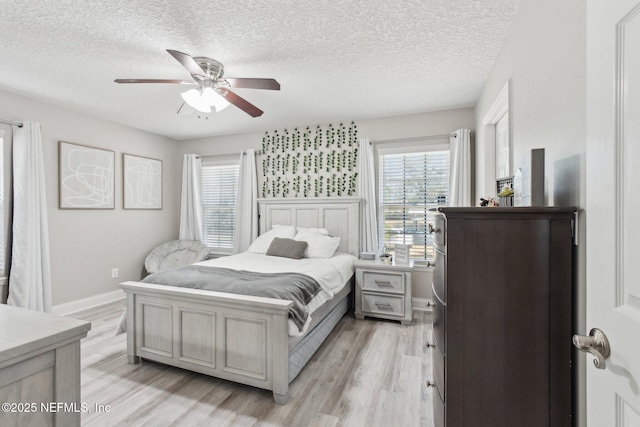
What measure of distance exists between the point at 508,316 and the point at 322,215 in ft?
10.0

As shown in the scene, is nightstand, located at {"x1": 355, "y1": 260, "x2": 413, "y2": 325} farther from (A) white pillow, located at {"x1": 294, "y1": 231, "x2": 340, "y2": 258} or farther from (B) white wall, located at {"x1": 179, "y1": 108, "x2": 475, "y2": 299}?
(B) white wall, located at {"x1": 179, "y1": 108, "x2": 475, "y2": 299}

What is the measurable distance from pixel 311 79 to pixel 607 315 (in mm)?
2726

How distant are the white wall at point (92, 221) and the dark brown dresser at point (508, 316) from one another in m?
4.33

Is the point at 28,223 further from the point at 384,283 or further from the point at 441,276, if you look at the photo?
the point at 441,276

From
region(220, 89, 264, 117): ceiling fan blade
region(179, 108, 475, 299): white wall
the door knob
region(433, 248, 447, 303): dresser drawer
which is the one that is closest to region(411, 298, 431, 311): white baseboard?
region(179, 108, 475, 299): white wall

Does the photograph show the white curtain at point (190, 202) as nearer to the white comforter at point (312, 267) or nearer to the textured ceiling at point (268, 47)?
the textured ceiling at point (268, 47)

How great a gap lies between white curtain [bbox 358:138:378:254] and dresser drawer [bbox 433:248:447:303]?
234cm

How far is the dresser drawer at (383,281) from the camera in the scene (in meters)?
3.31

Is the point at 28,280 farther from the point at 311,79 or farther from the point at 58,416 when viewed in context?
the point at 311,79

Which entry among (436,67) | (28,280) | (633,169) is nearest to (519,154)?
(436,67)

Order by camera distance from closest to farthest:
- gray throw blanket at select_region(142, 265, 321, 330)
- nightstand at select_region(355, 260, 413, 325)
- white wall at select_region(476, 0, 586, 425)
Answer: white wall at select_region(476, 0, 586, 425), gray throw blanket at select_region(142, 265, 321, 330), nightstand at select_region(355, 260, 413, 325)

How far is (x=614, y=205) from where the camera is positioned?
0.64m

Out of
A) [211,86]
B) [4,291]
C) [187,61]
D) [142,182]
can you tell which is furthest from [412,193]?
[4,291]

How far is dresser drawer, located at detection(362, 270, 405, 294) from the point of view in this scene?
3314 mm
